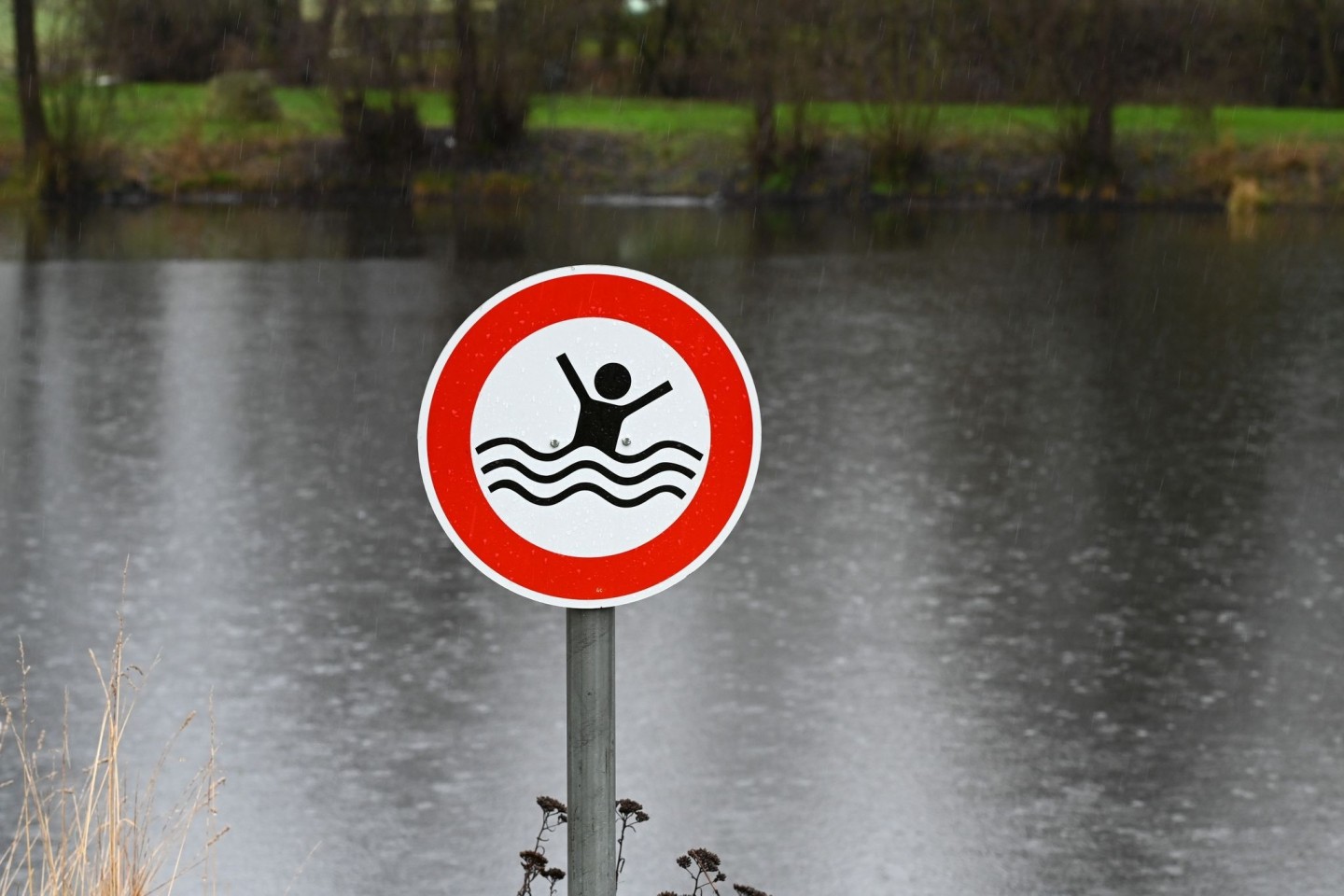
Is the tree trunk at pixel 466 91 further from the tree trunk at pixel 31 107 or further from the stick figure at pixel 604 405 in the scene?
the stick figure at pixel 604 405

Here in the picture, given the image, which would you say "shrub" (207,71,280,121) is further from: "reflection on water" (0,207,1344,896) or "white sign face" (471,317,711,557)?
"white sign face" (471,317,711,557)

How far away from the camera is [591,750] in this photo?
3.66m

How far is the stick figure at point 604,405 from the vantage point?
12.2 feet

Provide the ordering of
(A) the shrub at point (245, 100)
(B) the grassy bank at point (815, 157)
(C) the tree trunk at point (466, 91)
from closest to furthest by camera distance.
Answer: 1. (B) the grassy bank at point (815, 157)
2. (C) the tree trunk at point (466, 91)
3. (A) the shrub at point (245, 100)

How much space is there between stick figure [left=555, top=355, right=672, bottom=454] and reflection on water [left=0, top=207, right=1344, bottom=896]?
2.59 m

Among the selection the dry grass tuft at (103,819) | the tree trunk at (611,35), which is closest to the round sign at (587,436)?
the dry grass tuft at (103,819)

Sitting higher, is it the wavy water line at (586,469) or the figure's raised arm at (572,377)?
the figure's raised arm at (572,377)

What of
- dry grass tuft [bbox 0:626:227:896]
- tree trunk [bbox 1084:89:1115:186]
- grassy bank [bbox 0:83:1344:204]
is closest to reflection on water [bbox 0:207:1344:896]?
dry grass tuft [bbox 0:626:227:896]

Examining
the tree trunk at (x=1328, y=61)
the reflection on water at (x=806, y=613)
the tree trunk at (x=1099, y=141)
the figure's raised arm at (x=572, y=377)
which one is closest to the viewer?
the figure's raised arm at (x=572, y=377)

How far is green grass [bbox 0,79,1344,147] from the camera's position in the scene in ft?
130

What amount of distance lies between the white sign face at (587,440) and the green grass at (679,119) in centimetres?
3427

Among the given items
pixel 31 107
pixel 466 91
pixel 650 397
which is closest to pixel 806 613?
pixel 650 397

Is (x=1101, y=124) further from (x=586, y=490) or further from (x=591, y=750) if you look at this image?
(x=591, y=750)

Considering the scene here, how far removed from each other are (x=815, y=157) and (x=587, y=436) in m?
35.2
